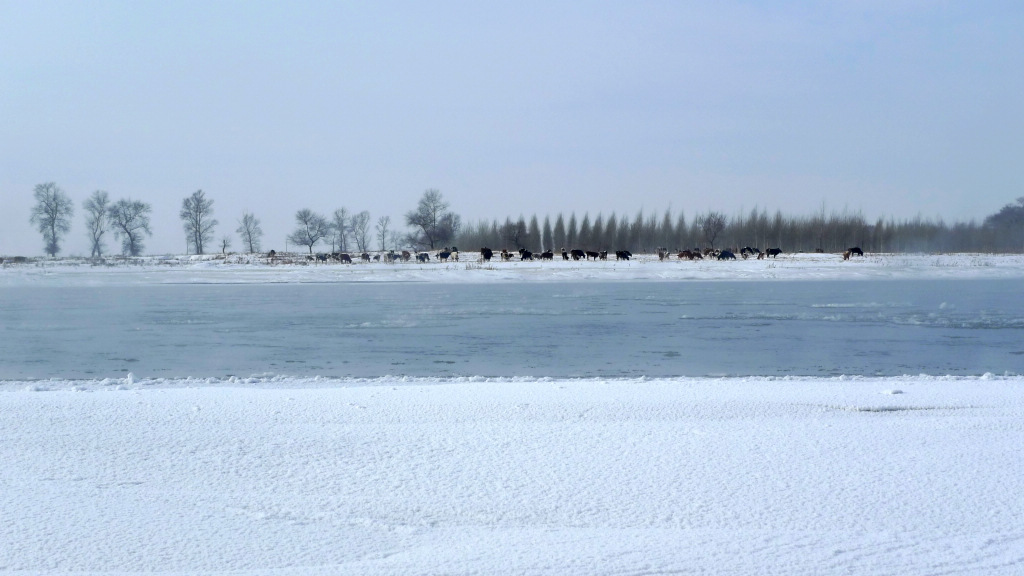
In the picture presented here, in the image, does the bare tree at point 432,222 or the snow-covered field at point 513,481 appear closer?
the snow-covered field at point 513,481

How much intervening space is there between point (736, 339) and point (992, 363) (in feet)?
11.5

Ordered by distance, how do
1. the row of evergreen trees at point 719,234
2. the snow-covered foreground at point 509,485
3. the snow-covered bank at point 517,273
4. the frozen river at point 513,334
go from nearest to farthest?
the snow-covered foreground at point 509,485 → the frozen river at point 513,334 → the snow-covered bank at point 517,273 → the row of evergreen trees at point 719,234

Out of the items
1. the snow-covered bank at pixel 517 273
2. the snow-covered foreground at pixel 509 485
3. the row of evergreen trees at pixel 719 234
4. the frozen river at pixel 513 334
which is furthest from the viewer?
the row of evergreen trees at pixel 719 234

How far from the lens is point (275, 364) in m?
9.77

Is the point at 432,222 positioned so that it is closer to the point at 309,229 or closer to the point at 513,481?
the point at 309,229

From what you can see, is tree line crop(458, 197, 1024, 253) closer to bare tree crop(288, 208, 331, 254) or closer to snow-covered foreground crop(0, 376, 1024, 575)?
bare tree crop(288, 208, 331, 254)

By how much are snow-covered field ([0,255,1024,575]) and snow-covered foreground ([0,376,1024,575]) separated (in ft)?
0.05

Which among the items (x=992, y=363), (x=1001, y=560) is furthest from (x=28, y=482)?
(x=992, y=363)

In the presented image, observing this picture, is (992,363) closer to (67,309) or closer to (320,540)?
(320,540)

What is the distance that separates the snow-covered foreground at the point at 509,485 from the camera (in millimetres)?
3139

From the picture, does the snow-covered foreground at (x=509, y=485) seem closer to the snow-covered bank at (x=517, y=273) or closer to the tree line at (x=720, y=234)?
the snow-covered bank at (x=517, y=273)

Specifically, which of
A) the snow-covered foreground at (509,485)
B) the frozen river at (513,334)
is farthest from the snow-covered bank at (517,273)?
the snow-covered foreground at (509,485)

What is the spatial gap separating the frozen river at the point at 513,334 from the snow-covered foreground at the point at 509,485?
3271 mm

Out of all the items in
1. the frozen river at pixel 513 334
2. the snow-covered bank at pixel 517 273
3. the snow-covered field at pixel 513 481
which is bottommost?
the frozen river at pixel 513 334
